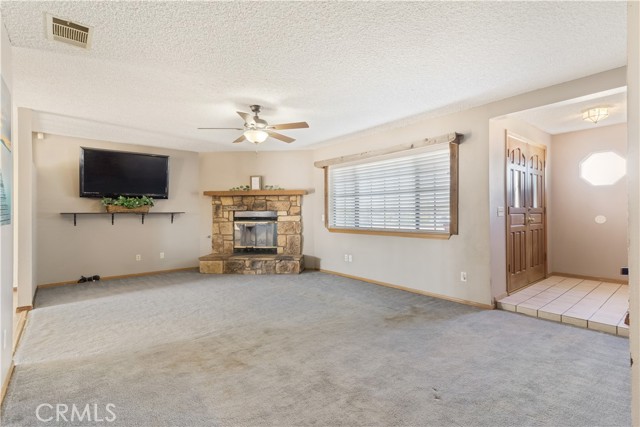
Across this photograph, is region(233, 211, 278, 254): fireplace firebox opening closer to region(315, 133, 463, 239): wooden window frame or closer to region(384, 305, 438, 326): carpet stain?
region(315, 133, 463, 239): wooden window frame

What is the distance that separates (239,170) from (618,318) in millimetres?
6107

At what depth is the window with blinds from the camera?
426 cm

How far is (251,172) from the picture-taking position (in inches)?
261

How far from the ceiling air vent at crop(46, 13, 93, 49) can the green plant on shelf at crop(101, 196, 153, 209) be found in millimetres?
3624

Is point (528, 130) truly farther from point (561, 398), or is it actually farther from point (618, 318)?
point (561, 398)

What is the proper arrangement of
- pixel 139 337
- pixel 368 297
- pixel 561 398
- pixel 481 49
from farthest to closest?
pixel 368 297 < pixel 139 337 < pixel 481 49 < pixel 561 398

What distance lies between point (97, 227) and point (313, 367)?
198 inches

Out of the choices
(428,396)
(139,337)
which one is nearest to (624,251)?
(428,396)

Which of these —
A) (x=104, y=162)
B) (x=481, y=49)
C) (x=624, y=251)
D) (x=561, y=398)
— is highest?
(x=481, y=49)

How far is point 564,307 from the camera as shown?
3539 millimetres

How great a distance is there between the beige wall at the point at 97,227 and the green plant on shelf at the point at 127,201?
246mm

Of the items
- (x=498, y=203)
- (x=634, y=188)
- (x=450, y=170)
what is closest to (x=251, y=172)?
(x=450, y=170)

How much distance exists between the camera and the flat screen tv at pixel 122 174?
5262mm

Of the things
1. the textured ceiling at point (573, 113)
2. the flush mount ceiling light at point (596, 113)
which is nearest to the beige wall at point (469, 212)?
the textured ceiling at point (573, 113)
